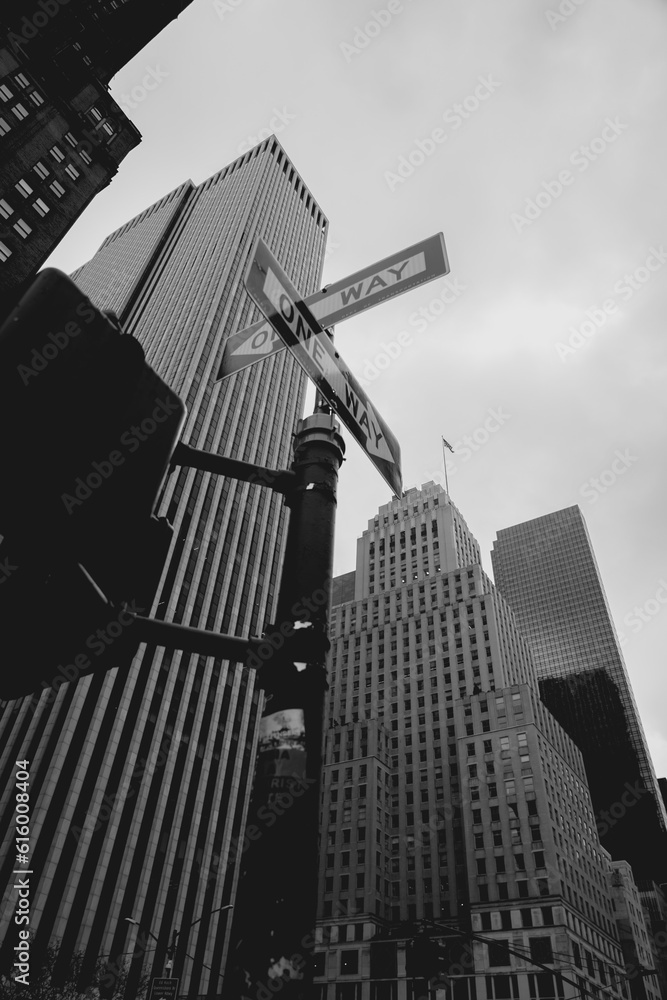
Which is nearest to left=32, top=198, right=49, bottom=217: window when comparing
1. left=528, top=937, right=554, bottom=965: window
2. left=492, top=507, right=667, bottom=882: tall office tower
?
left=528, top=937, right=554, bottom=965: window

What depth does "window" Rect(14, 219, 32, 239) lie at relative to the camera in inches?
1839

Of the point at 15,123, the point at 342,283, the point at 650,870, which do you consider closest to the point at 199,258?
the point at 15,123

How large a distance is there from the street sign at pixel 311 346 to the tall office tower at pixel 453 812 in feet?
214

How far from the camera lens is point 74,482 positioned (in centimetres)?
208

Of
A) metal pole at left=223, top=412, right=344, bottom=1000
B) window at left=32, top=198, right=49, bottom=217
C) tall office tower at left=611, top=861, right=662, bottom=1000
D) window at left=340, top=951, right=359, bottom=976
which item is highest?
window at left=32, top=198, right=49, bottom=217

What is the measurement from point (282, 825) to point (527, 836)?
84555 millimetres

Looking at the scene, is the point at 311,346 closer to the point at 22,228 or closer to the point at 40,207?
the point at 22,228

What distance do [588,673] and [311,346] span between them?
181 m

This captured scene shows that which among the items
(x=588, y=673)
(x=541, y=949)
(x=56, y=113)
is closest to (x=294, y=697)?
(x=56, y=113)

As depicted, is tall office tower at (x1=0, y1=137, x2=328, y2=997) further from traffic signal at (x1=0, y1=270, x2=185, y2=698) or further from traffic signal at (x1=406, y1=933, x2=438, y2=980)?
traffic signal at (x1=0, y1=270, x2=185, y2=698)

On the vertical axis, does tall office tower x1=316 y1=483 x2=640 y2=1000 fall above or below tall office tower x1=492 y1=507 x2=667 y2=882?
below

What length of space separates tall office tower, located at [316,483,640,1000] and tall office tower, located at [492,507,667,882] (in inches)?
2551

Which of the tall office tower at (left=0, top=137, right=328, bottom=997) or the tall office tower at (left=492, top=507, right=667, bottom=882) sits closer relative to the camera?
the tall office tower at (left=0, top=137, right=328, bottom=997)

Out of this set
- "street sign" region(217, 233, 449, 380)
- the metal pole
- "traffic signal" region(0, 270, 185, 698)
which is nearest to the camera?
"traffic signal" region(0, 270, 185, 698)
